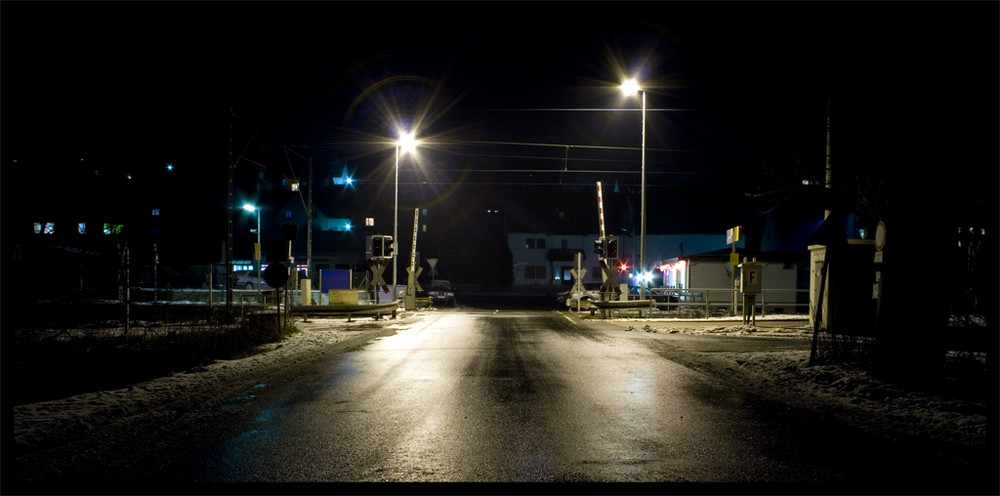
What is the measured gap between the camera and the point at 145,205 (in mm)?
46125

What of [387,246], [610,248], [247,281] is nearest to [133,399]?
[387,246]

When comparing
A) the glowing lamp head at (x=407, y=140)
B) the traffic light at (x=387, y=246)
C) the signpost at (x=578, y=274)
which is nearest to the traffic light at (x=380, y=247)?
the traffic light at (x=387, y=246)

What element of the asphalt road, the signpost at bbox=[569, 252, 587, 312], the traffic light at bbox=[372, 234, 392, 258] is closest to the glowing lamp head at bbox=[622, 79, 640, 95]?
the signpost at bbox=[569, 252, 587, 312]

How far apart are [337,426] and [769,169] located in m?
7.89

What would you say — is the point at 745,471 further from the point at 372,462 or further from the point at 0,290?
the point at 0,290

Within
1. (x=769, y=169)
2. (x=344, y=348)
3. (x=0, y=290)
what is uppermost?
(x=769, y=169)

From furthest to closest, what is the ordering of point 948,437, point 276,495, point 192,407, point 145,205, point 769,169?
point 145,205
point 769,169
point 192,407
point 948,437
point 276,495

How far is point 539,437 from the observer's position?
5.94 meters

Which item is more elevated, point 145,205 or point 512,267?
point 145,205

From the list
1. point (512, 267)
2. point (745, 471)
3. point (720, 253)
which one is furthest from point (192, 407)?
point (512, 267)

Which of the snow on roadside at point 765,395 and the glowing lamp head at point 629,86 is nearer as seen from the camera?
the snow on roadside at point 765,395

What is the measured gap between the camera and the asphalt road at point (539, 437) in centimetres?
485

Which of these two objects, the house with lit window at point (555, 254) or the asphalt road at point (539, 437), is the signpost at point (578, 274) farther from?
the house with lit window at point (555, 254)

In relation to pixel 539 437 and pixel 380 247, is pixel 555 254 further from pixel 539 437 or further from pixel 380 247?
pixel 539 437
